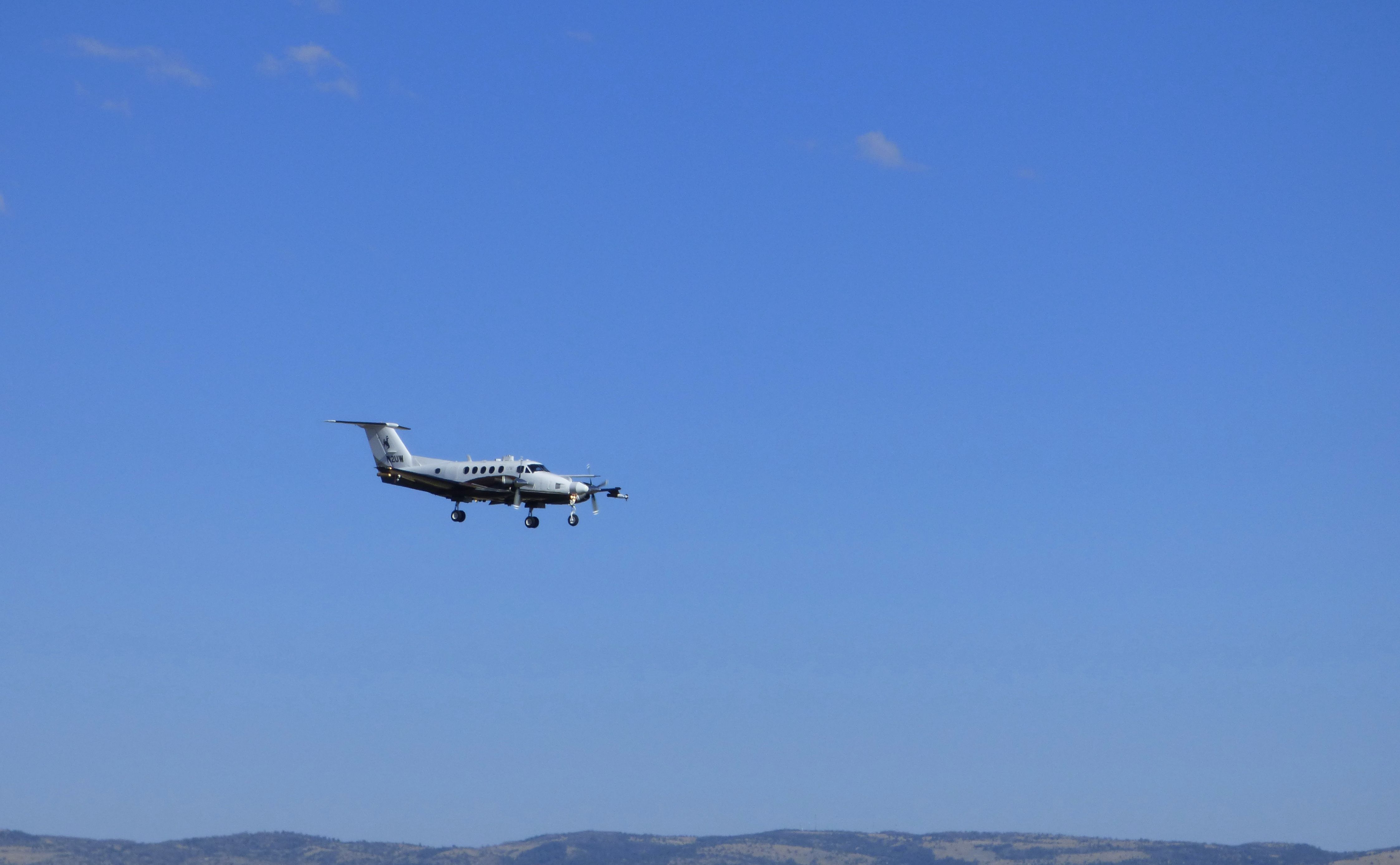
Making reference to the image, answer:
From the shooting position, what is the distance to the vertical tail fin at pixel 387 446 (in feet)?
465

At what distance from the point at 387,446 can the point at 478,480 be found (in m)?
9.57

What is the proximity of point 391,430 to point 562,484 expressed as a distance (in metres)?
17.2

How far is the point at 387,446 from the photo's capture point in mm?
142750

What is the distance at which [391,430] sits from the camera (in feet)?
468

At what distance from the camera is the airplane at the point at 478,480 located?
136250 millimetres

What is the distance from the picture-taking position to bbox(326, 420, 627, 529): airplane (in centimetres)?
13625

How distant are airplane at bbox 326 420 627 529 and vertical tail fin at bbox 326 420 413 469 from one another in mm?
38

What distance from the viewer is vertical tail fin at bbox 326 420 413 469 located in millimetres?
141875

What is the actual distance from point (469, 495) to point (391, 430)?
9.23 meters

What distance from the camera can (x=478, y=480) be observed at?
139m

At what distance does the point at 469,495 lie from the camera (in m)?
140

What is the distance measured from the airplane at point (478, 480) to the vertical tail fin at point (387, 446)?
38mm

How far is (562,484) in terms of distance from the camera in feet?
447
